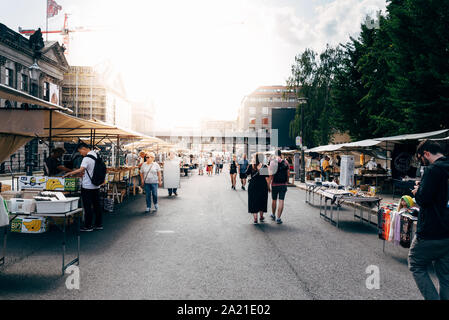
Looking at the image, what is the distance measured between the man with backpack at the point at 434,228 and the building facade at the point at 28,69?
30223 mm

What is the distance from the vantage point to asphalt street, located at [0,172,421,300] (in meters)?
4.04

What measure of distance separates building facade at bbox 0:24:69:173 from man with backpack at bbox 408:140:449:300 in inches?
1190

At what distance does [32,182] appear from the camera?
305 inches

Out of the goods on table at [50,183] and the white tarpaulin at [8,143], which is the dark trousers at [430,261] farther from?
the white tarpaulin at [8,143]

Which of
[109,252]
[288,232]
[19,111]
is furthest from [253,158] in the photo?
[19,111]

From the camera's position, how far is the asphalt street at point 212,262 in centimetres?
404

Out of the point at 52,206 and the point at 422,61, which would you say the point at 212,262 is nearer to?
the point at 52,206

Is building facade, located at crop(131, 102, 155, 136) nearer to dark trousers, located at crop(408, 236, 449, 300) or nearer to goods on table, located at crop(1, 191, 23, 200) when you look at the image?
goods on table, located at crop(1, 191, 23, 200)

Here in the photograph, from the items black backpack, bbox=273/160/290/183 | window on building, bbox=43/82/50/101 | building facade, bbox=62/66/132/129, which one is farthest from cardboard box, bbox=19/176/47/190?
building facade, bbox=62/66/132/129

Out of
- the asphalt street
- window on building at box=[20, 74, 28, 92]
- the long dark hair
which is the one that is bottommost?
the asphalt street

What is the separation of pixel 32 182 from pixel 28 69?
118ft

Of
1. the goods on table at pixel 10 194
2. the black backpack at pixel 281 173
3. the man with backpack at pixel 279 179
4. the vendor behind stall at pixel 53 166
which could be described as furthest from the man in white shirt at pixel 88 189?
the black backpack at pixel 281 173
